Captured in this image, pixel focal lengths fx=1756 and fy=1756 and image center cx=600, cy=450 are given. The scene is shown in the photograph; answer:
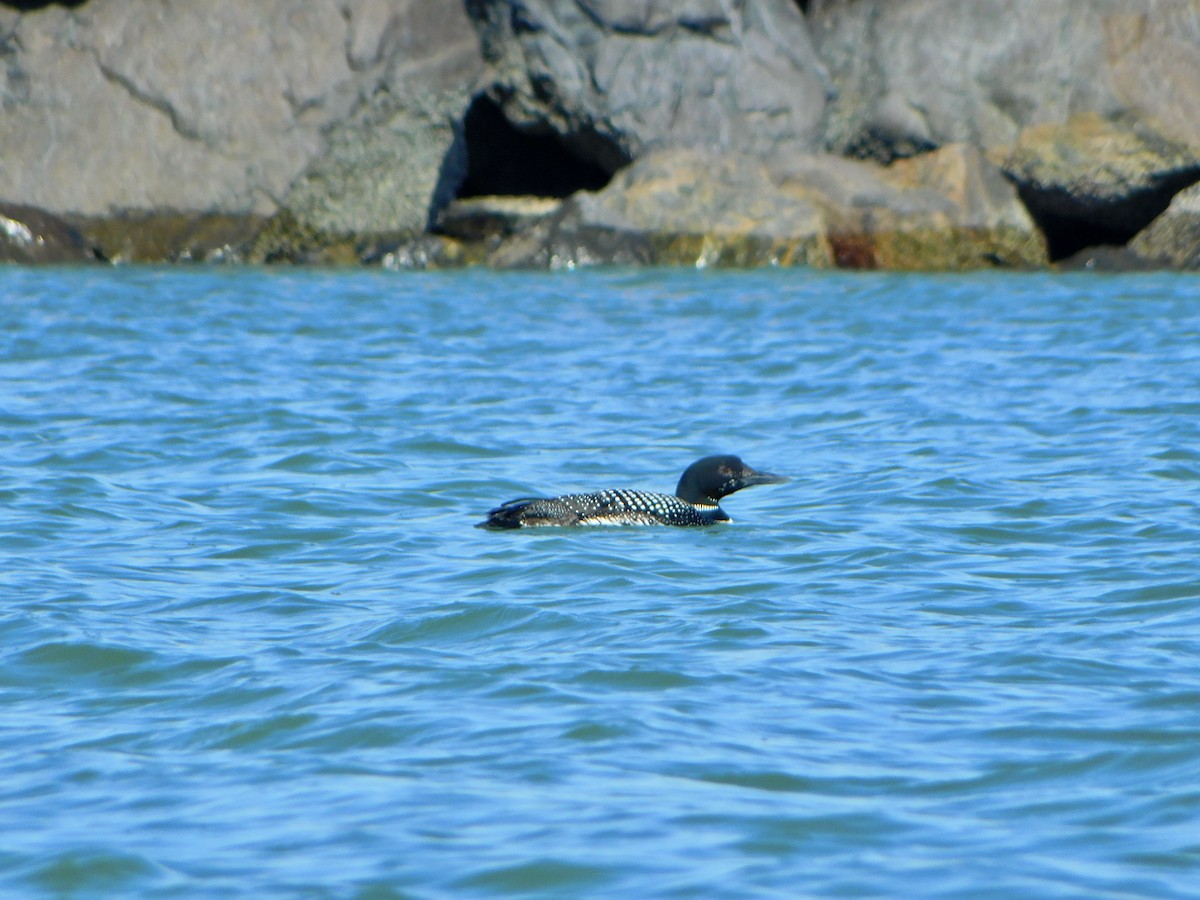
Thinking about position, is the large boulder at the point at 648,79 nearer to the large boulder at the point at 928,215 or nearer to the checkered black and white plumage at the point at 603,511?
the large boulder at the point at 928,215

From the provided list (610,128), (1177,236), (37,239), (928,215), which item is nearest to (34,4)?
(37,239)

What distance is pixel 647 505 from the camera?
24.5 ft

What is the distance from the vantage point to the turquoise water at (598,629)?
363cm

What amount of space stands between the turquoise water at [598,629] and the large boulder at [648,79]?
25.6 feet

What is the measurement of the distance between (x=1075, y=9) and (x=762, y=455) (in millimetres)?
12697

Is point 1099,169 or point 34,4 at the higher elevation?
point 34,4

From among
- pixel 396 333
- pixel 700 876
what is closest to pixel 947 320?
pixel 396 333

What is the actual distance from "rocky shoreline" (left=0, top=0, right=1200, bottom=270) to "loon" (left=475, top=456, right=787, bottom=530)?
1112 cm

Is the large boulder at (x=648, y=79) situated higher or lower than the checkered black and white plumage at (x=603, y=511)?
higher

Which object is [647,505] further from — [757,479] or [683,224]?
[683,224]

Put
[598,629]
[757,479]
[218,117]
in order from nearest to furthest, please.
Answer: [598,629], [757,479], [218,117]

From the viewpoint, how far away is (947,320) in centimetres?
1423

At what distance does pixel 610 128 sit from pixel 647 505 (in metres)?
12.7

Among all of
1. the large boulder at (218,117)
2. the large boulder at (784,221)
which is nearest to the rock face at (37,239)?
the large boulder at (218,117)
